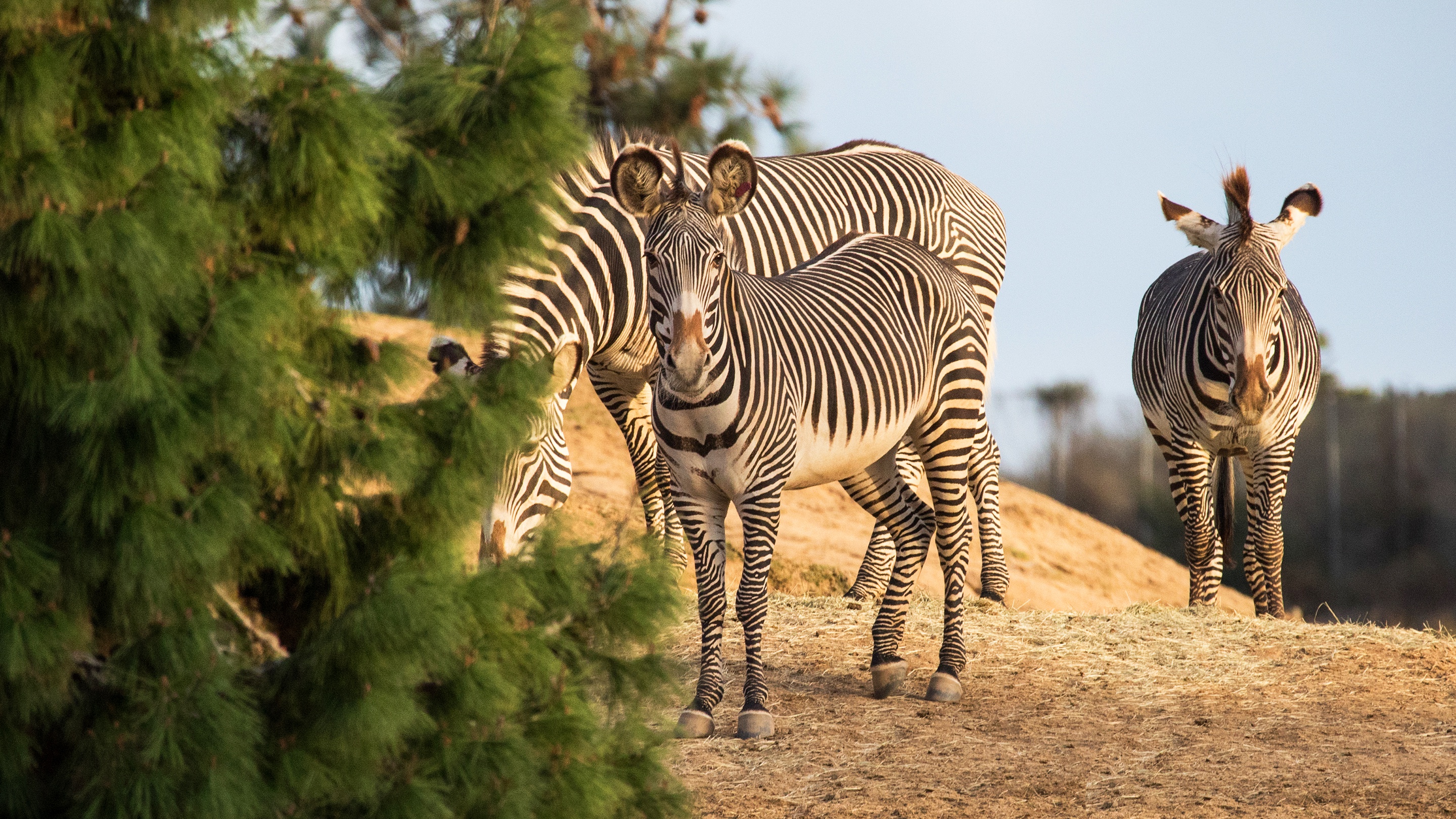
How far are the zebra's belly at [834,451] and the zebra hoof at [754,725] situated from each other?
0.93 meters

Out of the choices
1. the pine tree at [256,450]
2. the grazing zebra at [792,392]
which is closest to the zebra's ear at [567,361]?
the grazing zebra at [792,392]

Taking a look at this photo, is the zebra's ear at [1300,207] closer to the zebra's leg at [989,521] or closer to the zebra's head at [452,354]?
the zebra's leg at [989,521]

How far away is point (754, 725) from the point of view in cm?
512

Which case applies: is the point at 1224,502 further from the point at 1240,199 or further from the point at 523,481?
the point at 523,481

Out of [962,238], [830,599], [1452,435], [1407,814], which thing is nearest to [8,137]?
[1407,814]

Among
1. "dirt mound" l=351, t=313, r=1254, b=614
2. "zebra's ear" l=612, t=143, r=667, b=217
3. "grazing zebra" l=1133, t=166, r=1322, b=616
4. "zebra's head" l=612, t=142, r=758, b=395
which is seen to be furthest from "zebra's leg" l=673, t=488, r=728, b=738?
"grazing zebra" l=1133, t=166, r=1322, b=616

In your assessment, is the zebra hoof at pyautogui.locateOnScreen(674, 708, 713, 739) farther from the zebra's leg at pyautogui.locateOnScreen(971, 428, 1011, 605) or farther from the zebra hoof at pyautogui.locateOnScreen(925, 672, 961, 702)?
the zebra's leg at pyautogui.locateOnScreen(971, 428, 1011, 605)

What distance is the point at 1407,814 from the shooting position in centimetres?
425

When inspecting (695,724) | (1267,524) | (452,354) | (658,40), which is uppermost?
(658,40)

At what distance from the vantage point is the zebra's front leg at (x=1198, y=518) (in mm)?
8336

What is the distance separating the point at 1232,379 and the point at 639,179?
13.9ft

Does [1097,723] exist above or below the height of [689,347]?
below

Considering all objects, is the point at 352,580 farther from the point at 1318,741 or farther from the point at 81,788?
the point at 1318,741

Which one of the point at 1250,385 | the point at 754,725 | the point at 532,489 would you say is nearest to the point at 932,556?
the point at 1250,385
